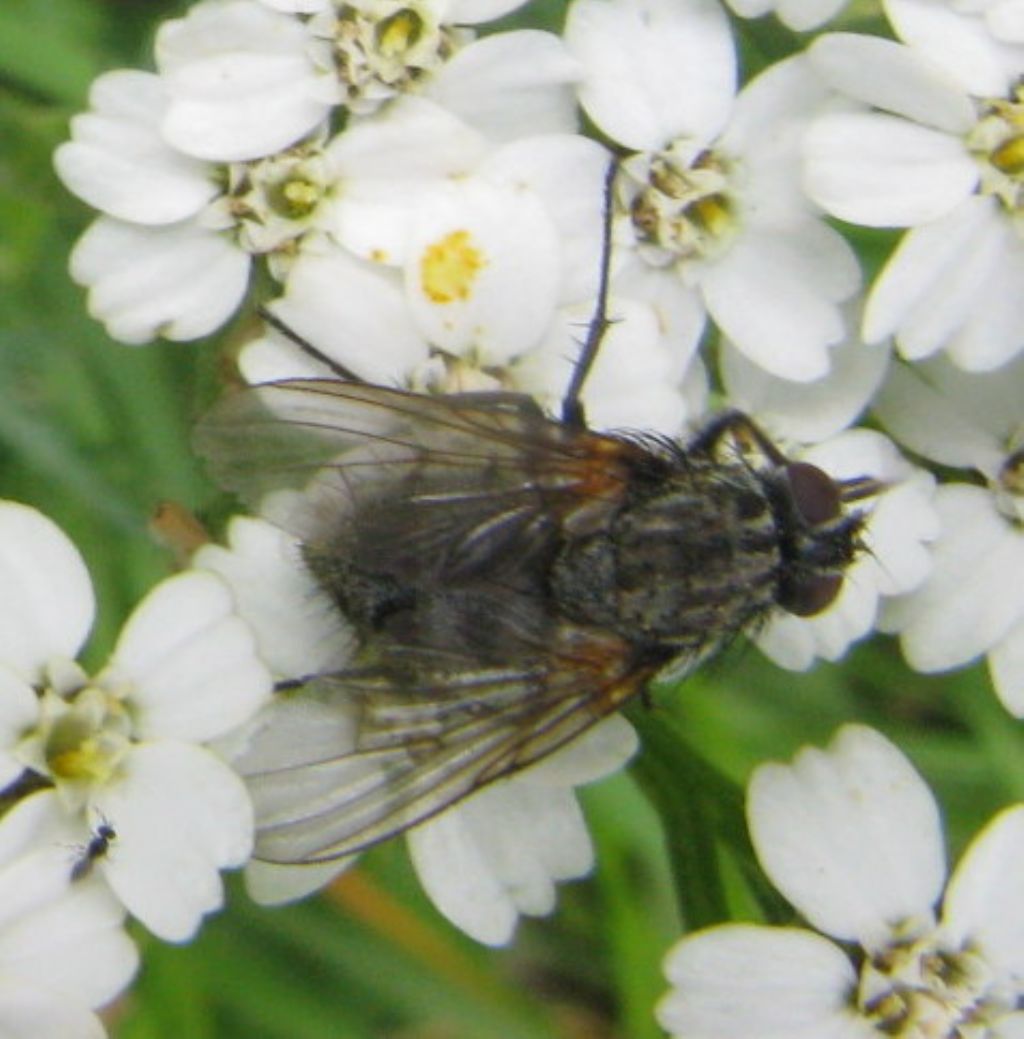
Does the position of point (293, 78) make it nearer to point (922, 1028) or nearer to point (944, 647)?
point (944, 647)

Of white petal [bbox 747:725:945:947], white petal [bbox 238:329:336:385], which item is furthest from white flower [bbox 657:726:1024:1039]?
white petal [bbox 238:329:336:385]

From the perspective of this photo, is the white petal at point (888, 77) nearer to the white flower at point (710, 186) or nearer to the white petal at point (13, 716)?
the white flower at point (710, 186)

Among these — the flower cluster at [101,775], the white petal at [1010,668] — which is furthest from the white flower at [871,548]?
the flower cluster at [101,775]

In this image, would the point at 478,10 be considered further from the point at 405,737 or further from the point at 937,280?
the point at 405,737

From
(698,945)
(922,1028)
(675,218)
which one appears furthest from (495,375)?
(922,1028)

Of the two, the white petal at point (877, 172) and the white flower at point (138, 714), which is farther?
the white petal at point (877, 172)

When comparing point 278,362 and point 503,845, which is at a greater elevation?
point 278,362

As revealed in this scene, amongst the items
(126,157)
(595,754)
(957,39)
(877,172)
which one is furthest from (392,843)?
(957,39)
